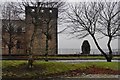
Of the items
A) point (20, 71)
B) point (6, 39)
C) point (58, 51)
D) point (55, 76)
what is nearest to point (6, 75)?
point (20, 71)

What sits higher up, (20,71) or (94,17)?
(94,17)

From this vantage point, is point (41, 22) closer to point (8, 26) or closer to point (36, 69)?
point (36, 69)

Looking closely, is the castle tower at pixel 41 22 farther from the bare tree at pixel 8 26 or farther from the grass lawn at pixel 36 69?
the grass lawn at pixel 36 69

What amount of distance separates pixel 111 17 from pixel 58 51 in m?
17.5

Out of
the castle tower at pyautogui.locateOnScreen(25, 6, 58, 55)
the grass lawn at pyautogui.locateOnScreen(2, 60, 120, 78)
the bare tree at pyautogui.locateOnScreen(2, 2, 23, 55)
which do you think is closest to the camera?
the grass lawn at pyautogui.locateOnScreen(2, 60, 120, 78)

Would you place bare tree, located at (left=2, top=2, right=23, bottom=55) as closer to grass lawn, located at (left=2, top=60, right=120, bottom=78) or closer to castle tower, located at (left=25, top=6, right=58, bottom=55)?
castle tower, located at (left=25, top=6, right=58, bottom=55)

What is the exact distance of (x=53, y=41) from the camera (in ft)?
145

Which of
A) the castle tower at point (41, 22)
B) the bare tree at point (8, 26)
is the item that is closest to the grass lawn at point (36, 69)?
the castle tower at point (41, 22)

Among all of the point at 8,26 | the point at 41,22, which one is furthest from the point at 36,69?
the point at 8,26

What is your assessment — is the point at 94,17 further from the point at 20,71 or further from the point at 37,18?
the point at 20,71

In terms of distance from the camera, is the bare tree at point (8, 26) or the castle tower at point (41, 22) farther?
the bare tree at point (8, 26)

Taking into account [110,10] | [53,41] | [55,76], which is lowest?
[55,76]

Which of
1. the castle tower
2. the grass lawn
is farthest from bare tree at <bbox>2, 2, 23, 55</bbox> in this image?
the grass lawn

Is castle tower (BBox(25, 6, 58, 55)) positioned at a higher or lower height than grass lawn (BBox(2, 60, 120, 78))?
higher
